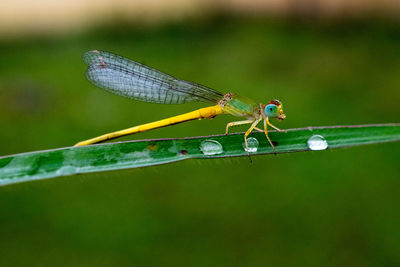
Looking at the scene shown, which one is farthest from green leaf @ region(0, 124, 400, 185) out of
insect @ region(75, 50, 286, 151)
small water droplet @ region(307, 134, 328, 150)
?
insect @ region(75, 50, 286, 151)

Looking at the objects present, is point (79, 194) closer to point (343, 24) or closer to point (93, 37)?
point (93, 37)

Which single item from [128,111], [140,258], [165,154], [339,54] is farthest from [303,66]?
[165,154]

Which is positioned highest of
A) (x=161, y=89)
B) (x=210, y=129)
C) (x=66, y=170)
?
(x=210, y=129)

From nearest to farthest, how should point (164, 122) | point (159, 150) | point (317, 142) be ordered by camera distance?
1. point (159, 150)
2. point (317, 142)
3. point (164, 122)

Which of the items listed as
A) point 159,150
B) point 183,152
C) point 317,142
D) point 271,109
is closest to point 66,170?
point 159,150

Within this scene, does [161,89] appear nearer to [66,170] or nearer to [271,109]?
[271,109]

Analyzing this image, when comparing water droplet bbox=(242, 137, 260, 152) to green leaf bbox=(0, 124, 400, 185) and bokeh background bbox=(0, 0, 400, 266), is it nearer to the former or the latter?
green leaf bbox=(0, 124, 400, 185)
